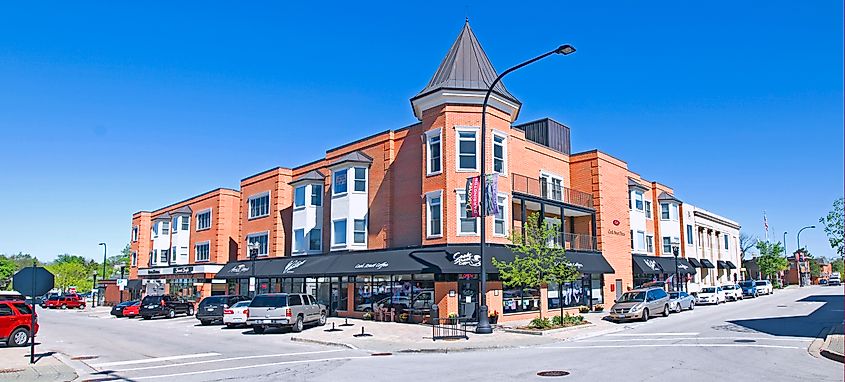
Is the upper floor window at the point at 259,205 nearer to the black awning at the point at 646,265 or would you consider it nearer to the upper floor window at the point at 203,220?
the upper floor window at the point at 203,220

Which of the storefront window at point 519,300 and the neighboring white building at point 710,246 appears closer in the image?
the storefront window at point 519,300

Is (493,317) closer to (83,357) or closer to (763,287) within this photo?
(83,357)

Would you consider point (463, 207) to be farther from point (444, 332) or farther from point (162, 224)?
point (162, 224)

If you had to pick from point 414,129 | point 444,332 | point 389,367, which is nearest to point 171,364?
point 389,367

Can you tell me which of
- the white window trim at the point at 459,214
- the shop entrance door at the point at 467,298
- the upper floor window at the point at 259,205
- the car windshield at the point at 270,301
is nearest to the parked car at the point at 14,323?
the car windshield at the point at 270,301

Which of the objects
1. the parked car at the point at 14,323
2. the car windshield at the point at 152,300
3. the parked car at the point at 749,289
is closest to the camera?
the parked car at the point at 14,323

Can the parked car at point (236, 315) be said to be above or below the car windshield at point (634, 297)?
below

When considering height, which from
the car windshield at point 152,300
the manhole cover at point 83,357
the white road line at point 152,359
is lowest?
the manhole cover at point 83,357

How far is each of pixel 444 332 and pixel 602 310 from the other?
14197 mm

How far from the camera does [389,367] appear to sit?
15195 mm

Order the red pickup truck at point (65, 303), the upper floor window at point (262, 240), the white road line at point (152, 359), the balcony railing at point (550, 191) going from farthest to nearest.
A: 1. the red pickup truck at point (65, 303)
2. the upper floor window at point (262, 240)
3. the balcony railing at point (550, 191)
4. the white road line at point (152, 359)

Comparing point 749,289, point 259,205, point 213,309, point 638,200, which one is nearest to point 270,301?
point 213,309

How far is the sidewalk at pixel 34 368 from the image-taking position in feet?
47.8

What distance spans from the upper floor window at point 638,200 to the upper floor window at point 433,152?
20414mm
